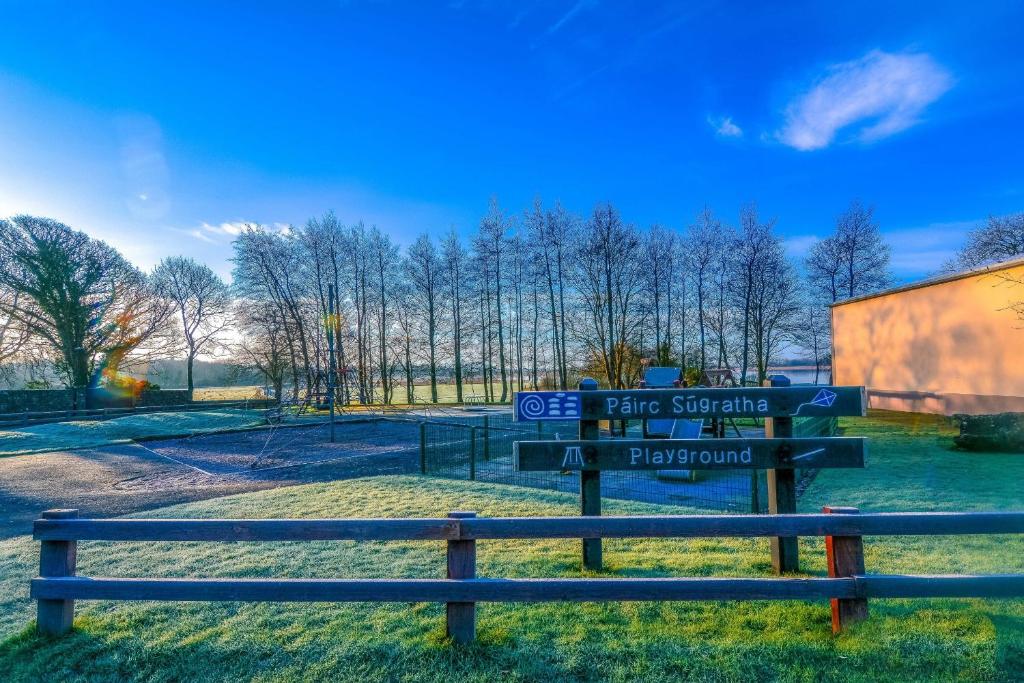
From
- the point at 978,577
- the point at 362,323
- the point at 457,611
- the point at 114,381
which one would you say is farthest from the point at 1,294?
the point at 978,577

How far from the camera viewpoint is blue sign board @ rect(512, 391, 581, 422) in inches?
167

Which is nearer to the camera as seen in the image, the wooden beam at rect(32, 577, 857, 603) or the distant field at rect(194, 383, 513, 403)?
the wooden beam at rect(32, 577, 857, 603)

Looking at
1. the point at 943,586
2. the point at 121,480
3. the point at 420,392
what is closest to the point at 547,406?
the point at 943,586

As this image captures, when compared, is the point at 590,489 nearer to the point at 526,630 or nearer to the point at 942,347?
the point at 526,630

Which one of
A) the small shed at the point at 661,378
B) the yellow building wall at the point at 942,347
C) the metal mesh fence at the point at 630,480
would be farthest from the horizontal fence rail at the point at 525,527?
the yellow building wall at the point at 942,347

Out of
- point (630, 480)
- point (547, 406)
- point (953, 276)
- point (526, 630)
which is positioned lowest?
point (630, 480)

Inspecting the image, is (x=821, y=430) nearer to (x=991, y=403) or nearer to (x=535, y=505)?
(x=991, y=403)

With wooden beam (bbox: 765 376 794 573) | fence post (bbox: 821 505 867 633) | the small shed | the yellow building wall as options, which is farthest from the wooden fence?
the yellow building wall

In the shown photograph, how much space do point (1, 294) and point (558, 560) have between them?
Answer: 33.2 meters

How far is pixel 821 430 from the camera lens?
1455 centimetres

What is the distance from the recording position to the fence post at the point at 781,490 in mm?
4047

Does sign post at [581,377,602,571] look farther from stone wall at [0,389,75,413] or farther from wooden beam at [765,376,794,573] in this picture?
stone wall at [0,389,75,413]

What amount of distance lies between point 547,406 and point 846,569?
2280 mm

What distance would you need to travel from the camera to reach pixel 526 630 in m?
3.13
